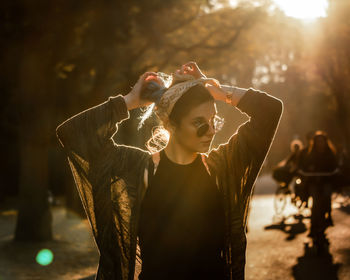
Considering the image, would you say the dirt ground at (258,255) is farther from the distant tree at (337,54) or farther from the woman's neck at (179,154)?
the distant tree at (337,54)

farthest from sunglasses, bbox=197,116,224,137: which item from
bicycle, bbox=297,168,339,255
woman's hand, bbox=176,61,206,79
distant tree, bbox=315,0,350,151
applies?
distant tree, bbox=315,0,350,151

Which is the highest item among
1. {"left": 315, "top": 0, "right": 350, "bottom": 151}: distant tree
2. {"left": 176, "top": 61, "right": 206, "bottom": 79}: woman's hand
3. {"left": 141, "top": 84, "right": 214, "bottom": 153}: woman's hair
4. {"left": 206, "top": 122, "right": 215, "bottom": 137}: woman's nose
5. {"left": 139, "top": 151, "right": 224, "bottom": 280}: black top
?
{"left": 315, "top": 0, "right": 350, "bottom": 151}: distant tree

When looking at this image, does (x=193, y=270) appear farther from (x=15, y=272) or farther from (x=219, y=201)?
(x=15, y=272)

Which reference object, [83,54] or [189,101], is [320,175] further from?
[189,101]

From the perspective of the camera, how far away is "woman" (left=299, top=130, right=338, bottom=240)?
1152cm

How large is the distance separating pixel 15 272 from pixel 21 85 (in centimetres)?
451

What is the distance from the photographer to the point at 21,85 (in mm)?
13156

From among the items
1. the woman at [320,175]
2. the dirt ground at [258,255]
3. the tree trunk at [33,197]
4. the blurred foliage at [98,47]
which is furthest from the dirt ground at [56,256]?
the woman at [320,175]

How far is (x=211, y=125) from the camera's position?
325cm

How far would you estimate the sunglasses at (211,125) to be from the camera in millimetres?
3178

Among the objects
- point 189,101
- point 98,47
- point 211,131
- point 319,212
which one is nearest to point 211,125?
point 211,131

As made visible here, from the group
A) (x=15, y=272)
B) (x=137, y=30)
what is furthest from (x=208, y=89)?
(x=137, y=30)

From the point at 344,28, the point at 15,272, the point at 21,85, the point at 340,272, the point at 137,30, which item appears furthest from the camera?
the point at 344,28

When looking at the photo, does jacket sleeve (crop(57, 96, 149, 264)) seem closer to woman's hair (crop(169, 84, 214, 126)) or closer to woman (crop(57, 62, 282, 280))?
woman (crop(57, 62, 282, 280))
